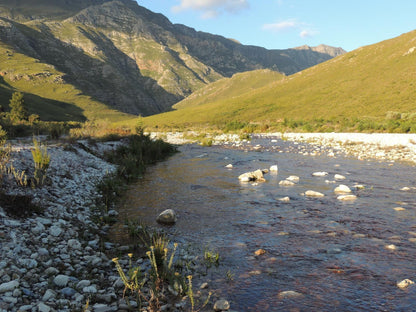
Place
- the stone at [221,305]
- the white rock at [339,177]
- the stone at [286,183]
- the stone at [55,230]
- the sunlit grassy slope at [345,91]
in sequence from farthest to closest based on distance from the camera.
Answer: the sunlit grassy slope at [345,91] < the white rock at [339,177] < the stone at [286,183] < the stone at [55,230] < the stone at [221,305]

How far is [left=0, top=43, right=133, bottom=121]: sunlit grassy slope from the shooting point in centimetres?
12719

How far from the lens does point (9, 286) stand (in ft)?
13.3

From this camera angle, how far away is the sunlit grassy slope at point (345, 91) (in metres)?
65.4

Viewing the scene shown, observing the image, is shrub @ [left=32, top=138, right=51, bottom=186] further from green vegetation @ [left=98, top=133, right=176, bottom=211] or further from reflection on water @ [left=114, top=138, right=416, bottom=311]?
reflection on water @ [left=114, top=138, right=416, bottom=311]

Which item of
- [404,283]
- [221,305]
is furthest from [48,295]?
[404,283]

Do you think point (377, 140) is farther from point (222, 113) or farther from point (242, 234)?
point (222, 113)

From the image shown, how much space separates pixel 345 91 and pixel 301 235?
87872 mm

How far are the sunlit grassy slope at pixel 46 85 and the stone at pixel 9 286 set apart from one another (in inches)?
4941

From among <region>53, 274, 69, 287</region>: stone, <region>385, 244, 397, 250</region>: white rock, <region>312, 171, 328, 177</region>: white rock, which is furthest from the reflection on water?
<region>53, 274, 69, 287</region>: stone

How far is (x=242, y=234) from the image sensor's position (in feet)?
23.7

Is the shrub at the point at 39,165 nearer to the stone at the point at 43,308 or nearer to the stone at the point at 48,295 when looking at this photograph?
the stone at the point at 48,295

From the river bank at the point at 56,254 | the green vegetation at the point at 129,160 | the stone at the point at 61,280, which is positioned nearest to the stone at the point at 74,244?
the river bank at the point at 56,254

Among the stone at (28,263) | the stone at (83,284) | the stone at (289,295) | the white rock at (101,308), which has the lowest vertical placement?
the stone at (289,295)

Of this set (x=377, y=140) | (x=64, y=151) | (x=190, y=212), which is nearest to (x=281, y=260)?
(x=190, y=212)
